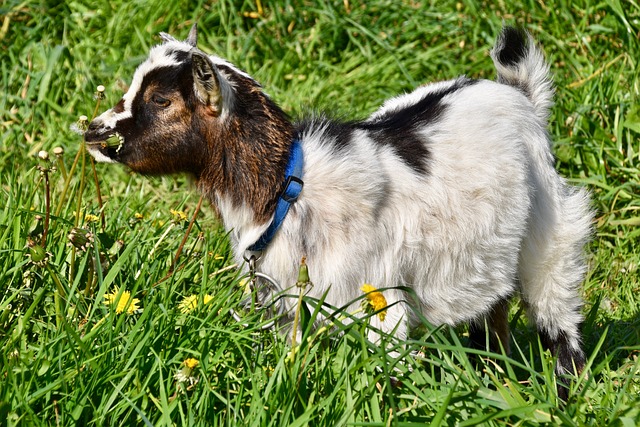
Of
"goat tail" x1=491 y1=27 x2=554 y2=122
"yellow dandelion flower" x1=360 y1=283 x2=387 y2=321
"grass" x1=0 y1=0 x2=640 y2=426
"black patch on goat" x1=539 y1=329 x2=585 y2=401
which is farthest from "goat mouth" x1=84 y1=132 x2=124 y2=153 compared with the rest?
"black patch on goat" x1=539 y1=329 x2=585 y2=401

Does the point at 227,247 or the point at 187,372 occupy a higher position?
the point at 187,372

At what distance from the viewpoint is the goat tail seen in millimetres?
4238

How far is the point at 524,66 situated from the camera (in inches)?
167

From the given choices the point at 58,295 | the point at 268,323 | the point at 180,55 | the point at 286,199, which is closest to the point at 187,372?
the point at 268,323

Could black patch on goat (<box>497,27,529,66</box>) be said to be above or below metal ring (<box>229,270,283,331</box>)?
above

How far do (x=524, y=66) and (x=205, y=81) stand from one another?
63.6 inches

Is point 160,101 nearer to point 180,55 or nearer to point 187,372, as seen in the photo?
point 180,55

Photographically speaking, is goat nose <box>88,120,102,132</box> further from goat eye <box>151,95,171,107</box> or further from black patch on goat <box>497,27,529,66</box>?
black patch on goat <box>497,27,529,66</box>

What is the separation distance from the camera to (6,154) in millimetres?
5402

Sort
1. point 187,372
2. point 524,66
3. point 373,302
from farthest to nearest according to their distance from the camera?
1. point 524,66
2. point 373,302
3. point 187,372

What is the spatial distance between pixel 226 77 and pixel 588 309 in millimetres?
2162

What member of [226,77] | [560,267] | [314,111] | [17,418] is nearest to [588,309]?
[560,267]

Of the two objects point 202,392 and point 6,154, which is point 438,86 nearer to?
point 202,392

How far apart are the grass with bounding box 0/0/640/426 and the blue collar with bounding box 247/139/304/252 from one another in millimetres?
202
